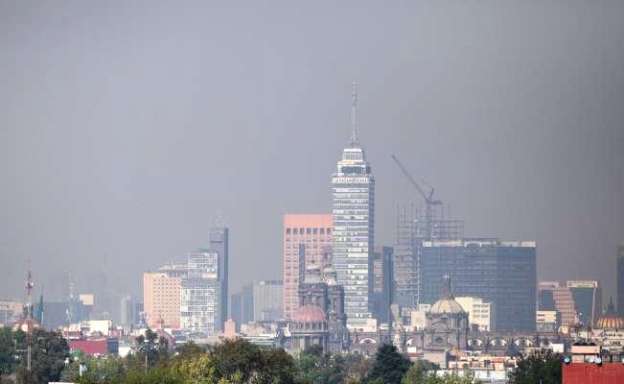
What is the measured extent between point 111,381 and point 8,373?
38.9 meters

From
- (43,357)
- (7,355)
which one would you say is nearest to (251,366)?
(43,357)

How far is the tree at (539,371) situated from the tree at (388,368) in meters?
5.54

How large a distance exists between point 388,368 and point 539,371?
18.1 meters

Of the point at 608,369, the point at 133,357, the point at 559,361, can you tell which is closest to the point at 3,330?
the point at 133,357

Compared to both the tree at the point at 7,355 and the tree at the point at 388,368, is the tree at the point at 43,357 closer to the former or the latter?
the tree at the point at 7,355

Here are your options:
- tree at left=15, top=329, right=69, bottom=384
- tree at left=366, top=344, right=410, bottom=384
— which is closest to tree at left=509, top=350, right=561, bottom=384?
tree at left=366, top=344, right=410, bottom=384

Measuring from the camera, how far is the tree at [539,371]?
116 metres

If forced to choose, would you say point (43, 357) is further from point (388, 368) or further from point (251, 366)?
point (251, 366)

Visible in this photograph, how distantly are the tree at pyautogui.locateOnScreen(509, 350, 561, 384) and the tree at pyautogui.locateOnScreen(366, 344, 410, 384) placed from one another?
5544mm

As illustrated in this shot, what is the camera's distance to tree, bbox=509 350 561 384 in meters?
116

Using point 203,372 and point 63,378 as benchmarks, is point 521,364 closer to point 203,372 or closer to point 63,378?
point 63,378

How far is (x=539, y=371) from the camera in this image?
122m

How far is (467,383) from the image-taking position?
359ft

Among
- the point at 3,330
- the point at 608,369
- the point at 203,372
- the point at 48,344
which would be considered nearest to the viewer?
the point at 608,369
